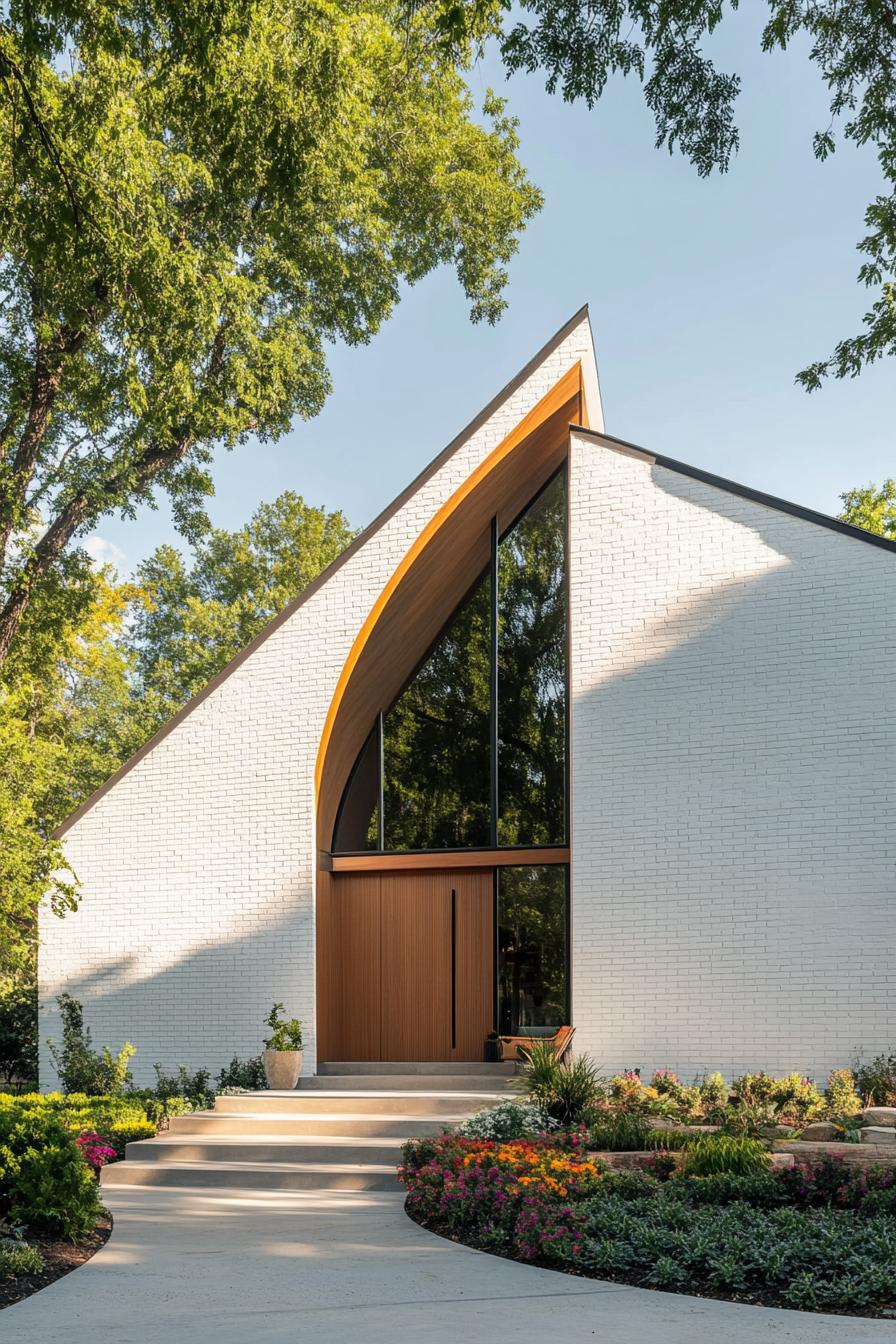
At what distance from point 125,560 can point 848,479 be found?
1823 cm

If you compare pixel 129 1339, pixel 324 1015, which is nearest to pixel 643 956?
pixel 324 1015

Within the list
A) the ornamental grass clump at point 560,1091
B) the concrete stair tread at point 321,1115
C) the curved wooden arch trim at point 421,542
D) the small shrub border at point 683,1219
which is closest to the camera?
the small shrub border at point 683,1219

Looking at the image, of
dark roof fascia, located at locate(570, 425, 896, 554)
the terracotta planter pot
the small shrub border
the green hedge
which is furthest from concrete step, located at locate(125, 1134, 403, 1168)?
dark roof fascia, located at locate(570, 425, 896, 554)

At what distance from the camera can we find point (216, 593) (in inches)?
1256

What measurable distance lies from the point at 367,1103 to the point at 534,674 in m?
5.55

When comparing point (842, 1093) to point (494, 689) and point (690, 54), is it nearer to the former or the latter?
point (494, 689)

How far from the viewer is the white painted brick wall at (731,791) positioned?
36.6 ft

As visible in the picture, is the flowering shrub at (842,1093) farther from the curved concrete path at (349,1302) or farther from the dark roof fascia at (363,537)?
the dark roof fascia at (363,537)

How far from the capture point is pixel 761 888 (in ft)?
37.6

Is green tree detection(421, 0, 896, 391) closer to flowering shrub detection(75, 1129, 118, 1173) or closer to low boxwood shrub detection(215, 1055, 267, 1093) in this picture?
flowering shrub detection(75, 1129, 118, 1173)

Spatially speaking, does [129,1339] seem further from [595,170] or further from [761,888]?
[595,170]

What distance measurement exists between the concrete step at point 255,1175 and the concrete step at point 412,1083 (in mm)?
2680

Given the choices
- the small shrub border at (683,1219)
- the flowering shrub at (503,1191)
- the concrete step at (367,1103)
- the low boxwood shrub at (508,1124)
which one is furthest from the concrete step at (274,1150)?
the small shrub border at (683,1219)

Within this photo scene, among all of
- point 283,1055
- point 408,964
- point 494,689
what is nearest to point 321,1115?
point 283,1055
